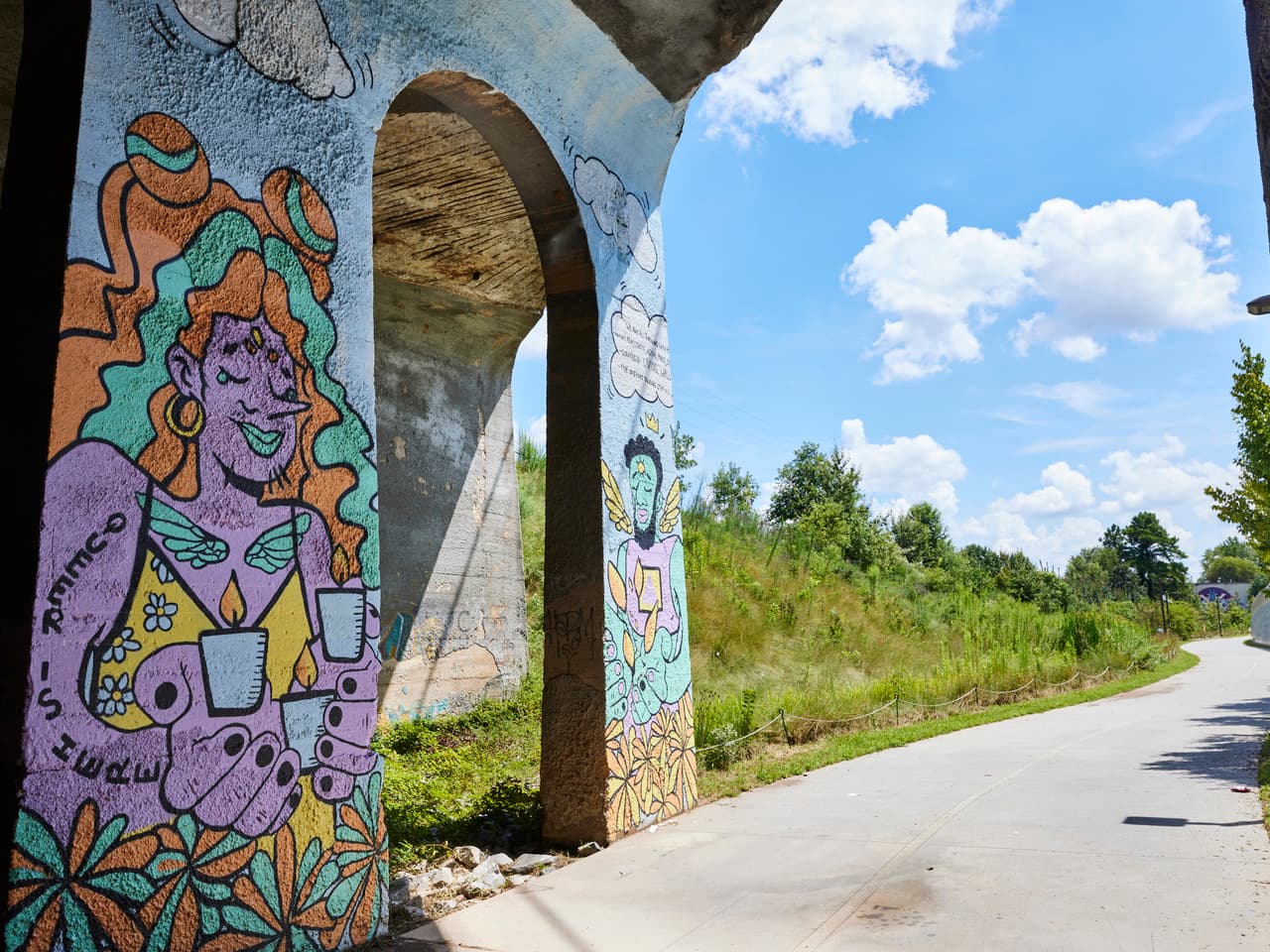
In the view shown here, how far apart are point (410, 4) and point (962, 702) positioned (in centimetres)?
1220

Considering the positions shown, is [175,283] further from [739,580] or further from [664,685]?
[739,580]

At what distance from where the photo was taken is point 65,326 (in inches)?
110

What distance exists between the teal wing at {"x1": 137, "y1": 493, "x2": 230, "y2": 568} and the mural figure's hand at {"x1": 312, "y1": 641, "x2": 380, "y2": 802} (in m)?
0.57

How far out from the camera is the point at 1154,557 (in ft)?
211

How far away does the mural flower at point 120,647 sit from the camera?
2842 millimetres

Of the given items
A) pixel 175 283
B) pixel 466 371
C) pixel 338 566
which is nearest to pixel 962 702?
pixel 466 371

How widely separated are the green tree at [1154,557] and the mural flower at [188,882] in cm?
7009

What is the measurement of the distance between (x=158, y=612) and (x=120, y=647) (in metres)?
0.16

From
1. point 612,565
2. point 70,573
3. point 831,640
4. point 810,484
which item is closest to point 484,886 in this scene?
point 612,565

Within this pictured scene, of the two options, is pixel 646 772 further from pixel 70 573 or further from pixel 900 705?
pixel 900 705

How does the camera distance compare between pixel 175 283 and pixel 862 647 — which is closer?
pixel 175 283

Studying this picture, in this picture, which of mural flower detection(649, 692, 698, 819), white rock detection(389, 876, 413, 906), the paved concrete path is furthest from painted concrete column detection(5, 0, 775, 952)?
mural flower detection(649, 692, 698, 819)

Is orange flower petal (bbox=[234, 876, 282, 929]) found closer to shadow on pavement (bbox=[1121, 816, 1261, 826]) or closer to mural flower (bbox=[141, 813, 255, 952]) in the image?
mural flower (bbox=[141, 813, 255, 952])

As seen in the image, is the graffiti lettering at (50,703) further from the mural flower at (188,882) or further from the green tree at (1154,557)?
the green tree at (1154,557)
